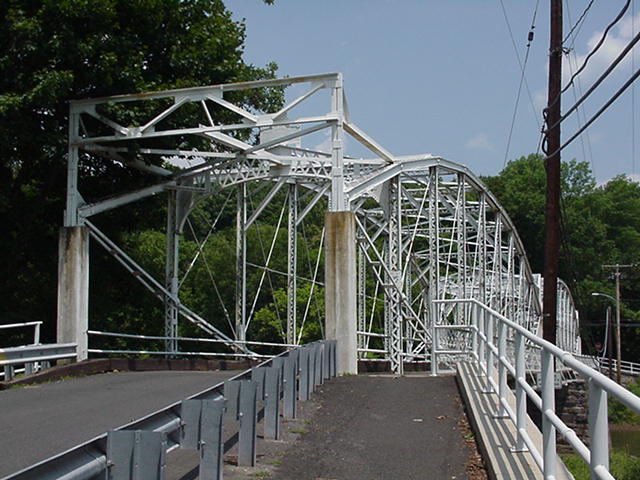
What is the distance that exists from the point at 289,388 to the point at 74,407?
382 cm

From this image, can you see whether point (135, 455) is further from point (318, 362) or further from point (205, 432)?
point (318, 362)

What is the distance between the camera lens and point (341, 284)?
19.8m

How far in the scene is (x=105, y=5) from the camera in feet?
72.9

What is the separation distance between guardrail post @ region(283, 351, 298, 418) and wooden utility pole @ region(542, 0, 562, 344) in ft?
48.3

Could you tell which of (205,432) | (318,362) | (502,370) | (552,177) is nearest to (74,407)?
(318,362)

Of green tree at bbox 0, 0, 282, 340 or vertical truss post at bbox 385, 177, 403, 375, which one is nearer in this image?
green tree at bbox 0, 0, 282, 340

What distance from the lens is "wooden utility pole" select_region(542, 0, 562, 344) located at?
25000 mm

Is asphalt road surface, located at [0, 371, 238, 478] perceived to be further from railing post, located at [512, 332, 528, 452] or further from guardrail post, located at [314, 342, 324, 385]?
railing post, located at [512, 332, 528, 452]

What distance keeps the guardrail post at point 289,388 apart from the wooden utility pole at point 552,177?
48.3 feet

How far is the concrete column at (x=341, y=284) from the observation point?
19594 mm

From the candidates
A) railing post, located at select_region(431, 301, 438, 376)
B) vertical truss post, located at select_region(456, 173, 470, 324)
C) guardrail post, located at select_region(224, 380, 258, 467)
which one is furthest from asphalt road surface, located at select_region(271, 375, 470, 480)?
vertical truss post, located at select_region(456, 173, 470, 324)

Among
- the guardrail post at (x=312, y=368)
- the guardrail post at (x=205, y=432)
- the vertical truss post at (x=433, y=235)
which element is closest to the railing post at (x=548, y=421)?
the guardrail post at (x=205, y=432)

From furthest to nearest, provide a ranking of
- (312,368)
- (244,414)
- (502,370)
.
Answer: (312,368)
(502,370)
(244,414)

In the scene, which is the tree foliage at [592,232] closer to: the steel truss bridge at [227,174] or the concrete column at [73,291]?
the steel truss bridge at [227,174]
